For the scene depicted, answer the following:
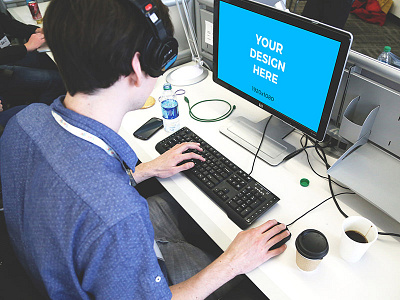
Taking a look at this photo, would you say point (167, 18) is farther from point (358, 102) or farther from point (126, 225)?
point (358, 102)

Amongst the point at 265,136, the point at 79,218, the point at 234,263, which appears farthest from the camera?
the point at 265,136

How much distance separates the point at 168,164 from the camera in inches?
39.3

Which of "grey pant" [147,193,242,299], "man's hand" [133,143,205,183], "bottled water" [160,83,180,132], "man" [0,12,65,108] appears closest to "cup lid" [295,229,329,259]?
"grey pant" [147,193,242,299]

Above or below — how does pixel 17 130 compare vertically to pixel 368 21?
above

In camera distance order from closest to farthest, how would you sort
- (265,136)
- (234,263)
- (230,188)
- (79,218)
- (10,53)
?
(79,218) < (234,263) < (230,188) < (265,136) < (10,53)

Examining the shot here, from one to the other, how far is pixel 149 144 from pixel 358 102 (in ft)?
2.33

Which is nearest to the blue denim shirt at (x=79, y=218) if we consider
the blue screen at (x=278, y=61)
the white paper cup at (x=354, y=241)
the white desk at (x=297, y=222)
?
the white desk at (x=297, y=222)

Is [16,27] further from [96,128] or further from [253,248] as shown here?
[253,248]

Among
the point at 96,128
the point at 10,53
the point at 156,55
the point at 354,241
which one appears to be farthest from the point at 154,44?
the point at 10,53

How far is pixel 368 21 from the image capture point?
4.11 m

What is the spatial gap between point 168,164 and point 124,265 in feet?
1.54

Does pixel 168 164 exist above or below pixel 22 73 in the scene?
above

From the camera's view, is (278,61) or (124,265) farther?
(278,61)

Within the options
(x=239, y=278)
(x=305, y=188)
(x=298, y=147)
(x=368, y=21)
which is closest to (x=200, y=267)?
(x=239, y=278)
